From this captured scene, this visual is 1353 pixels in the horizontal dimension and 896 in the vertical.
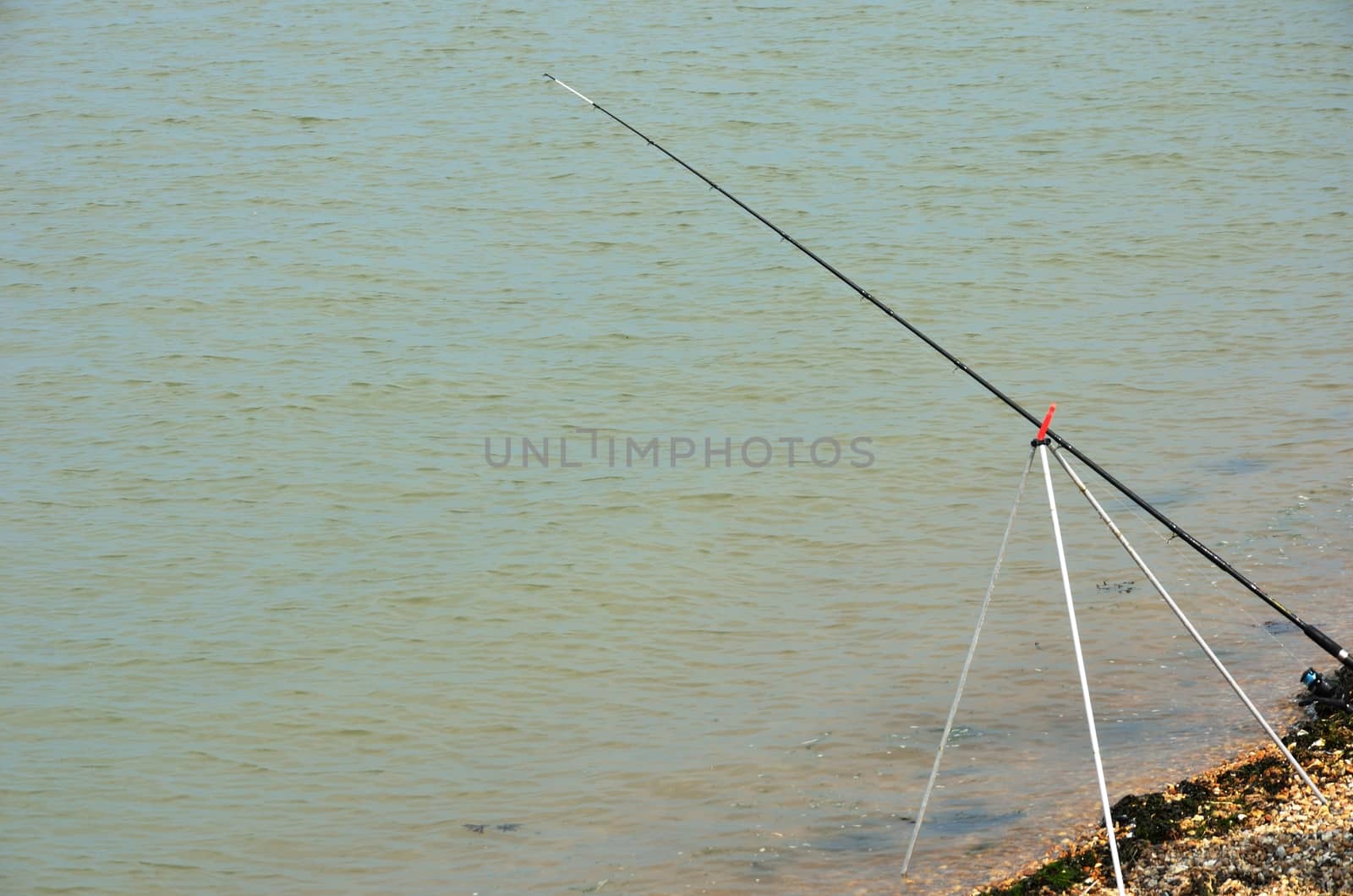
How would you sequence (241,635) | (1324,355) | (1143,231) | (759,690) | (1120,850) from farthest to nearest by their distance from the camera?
(1143,231) → (1324,355) → (241,635) → (759,690) → (1120,850)

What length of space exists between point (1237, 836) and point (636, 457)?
496 cm

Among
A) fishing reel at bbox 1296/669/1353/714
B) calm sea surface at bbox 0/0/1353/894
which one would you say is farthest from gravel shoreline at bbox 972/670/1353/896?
calm sea surface at bbox 0/0/1353/894

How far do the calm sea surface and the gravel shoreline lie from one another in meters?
0.32

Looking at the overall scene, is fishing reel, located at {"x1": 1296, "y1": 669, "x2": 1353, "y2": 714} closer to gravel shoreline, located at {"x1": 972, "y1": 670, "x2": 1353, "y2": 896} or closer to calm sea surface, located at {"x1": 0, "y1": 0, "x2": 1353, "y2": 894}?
gravel shoreline, located at {"x1": 972, "y1": 670, "x2": 1353, "y2": 896}

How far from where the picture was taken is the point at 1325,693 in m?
5.07

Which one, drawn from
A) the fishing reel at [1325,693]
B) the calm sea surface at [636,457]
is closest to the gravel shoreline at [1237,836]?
the fishing reel at [1325,693]

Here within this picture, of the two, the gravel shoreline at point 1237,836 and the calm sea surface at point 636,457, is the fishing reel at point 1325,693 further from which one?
the calm sea surface at point 636,457

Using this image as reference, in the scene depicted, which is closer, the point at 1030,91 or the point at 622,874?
the point at 622,874

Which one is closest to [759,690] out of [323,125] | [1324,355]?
[1324,355]

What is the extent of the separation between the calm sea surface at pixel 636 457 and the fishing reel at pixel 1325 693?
30 centimetres

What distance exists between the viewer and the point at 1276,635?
6.10 meters

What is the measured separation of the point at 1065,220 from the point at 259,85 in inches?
380

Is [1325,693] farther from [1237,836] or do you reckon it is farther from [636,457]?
[636,457]

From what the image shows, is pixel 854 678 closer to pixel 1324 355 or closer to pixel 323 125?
pixel 1324 355
